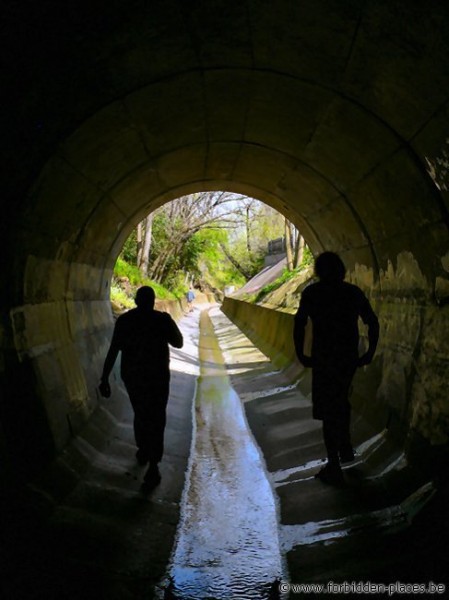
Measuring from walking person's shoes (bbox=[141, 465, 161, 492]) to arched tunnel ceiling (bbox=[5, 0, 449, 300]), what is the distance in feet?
8.48

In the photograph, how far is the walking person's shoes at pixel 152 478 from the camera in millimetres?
4801

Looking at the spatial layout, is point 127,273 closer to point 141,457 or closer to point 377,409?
point 141,457

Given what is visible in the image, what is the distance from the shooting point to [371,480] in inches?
178

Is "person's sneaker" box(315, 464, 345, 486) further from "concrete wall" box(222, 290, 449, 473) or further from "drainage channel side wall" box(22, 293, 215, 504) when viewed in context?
"drainage channel side wall" box(22, 293, 215, 504)

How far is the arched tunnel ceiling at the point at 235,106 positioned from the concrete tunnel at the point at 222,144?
0.02 m

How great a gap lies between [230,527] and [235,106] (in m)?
4.29

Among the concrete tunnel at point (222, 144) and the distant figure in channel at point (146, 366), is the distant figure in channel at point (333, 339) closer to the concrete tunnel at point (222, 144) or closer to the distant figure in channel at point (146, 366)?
the concrete tunnel at point (222, 144)

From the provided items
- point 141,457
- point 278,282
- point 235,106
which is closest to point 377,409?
point 141,457

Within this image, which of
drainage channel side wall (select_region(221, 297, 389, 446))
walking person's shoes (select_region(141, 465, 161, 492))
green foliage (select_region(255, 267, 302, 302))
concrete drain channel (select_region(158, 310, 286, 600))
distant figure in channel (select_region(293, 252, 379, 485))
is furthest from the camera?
green foliage (select_region(255, 267, 302, 302))

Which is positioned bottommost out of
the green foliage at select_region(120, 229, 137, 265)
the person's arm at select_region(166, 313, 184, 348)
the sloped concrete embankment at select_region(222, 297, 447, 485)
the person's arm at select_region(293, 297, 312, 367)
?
the sloped concrete embankment at select_region(222, 297, 447, 485)

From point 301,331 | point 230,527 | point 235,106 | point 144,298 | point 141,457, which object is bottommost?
point 230,527

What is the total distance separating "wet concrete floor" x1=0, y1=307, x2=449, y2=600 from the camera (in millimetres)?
3146

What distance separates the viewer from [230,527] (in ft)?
13.4

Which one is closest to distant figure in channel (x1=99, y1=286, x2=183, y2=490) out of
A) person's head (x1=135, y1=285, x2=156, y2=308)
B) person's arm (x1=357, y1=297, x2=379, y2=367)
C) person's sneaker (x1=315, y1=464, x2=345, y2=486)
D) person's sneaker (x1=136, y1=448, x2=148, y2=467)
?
person's head (x1=135, y1=285, x2=156, y2=308)
